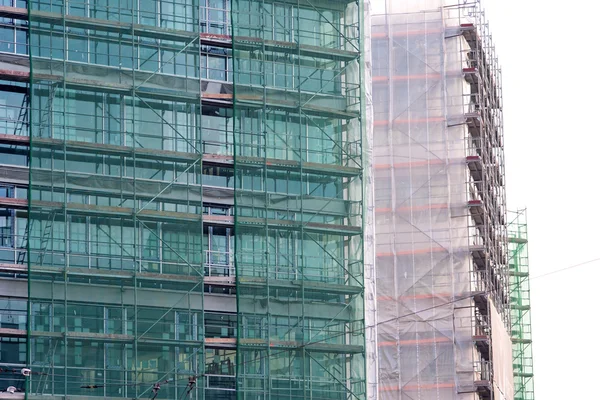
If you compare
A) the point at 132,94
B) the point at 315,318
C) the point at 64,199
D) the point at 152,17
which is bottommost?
the point at 315,318

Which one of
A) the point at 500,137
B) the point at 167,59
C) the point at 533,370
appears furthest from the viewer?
the point at 533,370

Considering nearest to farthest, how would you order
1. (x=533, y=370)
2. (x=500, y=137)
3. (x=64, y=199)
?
1. (x=64, y=199)
2. (x=500, y=137)
3. (x=533, y=370)

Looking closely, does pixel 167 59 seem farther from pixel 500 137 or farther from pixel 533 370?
pixel 533 370

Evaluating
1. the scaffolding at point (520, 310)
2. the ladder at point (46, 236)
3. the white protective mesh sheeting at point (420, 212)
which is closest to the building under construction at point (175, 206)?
the ladder at point (46, 236)

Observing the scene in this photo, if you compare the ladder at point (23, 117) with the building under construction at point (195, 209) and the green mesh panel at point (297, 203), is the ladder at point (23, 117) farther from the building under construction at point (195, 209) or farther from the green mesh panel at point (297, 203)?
the green mesh panel at point (297, 203)

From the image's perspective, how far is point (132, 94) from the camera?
132 feet

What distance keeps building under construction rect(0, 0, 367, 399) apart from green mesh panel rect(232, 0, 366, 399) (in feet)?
0.17

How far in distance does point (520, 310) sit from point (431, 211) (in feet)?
74.9

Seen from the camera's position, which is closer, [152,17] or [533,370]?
[152,17]

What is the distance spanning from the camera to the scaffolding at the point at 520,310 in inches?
2670

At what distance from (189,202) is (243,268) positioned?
95.2 inches

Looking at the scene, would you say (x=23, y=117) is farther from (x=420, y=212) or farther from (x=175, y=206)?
(x=420, y=212)

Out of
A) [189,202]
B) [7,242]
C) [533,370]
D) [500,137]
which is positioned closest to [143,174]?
[189,202]

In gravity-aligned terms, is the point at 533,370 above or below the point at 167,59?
below
